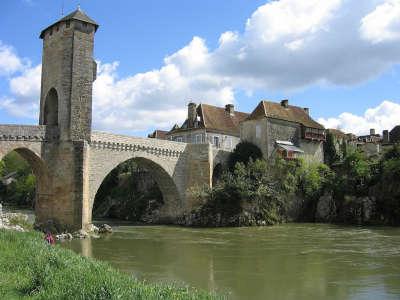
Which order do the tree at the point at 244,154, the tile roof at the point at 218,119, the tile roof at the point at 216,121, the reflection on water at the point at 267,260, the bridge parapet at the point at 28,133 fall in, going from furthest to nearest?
the tile roof at the point at 218,119 < the tile roof at the point at 216,121 < the tree at the point at 244,154 < the bridge parapet at the point at 28,133 < the reflection on water at the point at 267,260

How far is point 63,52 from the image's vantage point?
21.1 m

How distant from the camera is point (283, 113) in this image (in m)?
34.7

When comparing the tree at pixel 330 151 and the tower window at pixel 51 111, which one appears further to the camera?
the tree at pixel 330 151

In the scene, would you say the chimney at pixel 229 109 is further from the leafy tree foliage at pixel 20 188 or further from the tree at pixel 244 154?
the leafy tree foliage at pixel 20 188

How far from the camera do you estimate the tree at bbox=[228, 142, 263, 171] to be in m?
32.2

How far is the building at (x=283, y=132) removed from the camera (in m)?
32.8

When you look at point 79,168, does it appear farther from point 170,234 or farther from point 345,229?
point 345,229

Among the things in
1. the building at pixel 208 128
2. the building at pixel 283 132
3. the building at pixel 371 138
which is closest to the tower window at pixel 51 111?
the building at pixel 208 128

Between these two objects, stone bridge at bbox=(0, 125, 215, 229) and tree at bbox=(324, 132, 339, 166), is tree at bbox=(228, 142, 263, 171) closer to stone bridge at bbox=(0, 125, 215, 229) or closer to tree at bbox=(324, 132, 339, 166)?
tree at bbox=(324, 132, 339, 166)

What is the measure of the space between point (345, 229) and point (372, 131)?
3071cm

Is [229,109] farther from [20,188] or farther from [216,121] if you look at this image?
[20,188]

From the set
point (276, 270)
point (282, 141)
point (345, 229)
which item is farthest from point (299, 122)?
point (276, 270)

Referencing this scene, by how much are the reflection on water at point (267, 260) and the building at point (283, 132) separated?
35.8 feet

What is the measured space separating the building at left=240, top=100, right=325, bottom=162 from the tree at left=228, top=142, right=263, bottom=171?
0.60 m
